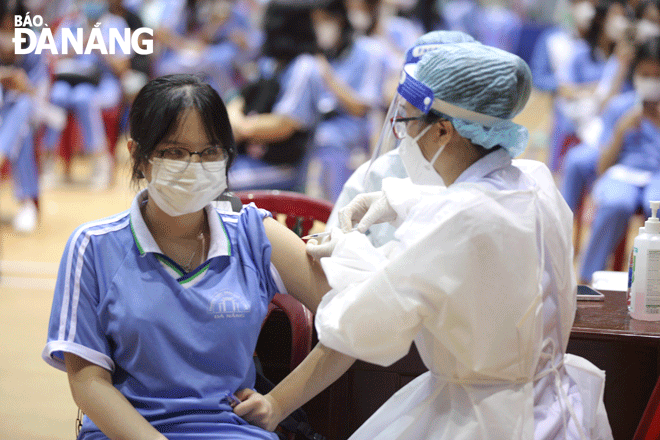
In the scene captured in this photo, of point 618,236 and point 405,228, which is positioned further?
point 618,236

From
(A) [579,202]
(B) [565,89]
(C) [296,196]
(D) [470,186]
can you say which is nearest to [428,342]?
(D) [470,186]

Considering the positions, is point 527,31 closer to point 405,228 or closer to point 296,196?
point 296,196

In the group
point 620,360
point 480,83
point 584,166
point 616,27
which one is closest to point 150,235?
point 480,83

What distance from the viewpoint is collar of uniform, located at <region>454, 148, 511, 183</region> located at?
4.33ft

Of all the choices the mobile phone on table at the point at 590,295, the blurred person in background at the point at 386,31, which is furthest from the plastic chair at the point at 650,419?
the blurred person in background at the point at 386,31

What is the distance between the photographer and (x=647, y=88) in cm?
401

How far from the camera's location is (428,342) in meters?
1.34

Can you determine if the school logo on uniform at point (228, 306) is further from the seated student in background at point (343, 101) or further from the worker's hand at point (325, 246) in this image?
the seated student in background at point (343, 101)

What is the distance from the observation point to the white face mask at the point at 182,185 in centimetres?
144

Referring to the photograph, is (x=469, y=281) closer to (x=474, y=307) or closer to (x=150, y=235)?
(x=474, y=307)

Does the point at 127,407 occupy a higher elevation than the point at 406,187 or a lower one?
lower

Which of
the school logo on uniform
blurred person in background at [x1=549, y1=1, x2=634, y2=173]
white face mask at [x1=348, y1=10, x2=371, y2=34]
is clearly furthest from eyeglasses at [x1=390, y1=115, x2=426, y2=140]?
white face mask at [x1=348, y1=10, x2=371, y2=34]

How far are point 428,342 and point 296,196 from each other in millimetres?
1190

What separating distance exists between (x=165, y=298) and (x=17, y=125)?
16.2 ft
